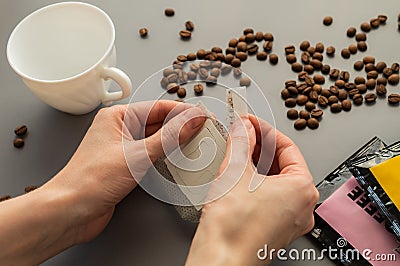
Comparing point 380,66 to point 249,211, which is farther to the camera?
point 380,66

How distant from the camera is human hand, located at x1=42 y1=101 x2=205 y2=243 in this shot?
852mm

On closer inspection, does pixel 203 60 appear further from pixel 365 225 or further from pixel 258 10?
pixel 365 225

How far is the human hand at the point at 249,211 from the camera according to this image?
2.51 ft

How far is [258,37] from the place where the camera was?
1.13 metres

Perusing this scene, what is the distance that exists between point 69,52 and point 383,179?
0.61 meters

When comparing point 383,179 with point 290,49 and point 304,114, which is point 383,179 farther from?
point 290,49

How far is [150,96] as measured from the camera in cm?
99

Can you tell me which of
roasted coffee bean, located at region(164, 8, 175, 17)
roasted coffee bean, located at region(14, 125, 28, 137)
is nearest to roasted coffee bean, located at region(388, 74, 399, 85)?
roasted coffee bean, located at region(164, 8, 175, 17)

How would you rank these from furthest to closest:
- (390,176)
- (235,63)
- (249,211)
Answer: (235,63) < (390,176) < (249,211)

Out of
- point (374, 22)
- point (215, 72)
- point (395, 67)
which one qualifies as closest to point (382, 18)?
point (374, 22)

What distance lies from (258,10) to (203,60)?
19 cm

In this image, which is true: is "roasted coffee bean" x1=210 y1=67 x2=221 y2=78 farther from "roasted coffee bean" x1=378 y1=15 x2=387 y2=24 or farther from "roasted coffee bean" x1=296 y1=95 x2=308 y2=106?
"roasted coffee bean" x1=378 y1=15 x2=387 y2=24

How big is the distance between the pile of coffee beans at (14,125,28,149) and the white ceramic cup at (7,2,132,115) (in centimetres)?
8

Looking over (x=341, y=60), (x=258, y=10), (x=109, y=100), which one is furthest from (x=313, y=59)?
(x=109, y=100)
